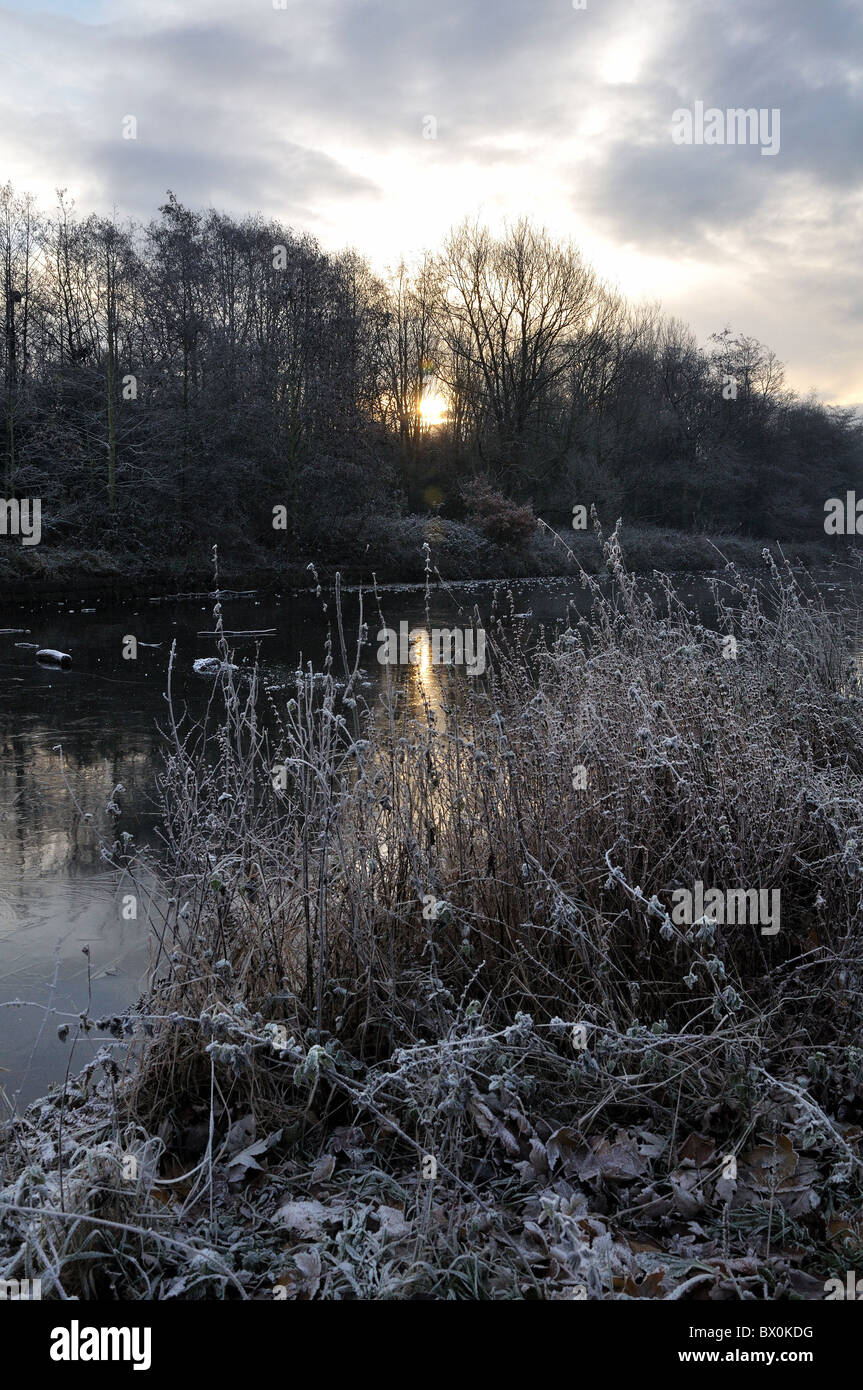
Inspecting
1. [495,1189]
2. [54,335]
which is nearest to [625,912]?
[495,1189]

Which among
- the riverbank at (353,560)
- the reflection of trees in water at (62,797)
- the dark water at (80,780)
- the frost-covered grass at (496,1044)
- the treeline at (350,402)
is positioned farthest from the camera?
the treeline at (350,402)

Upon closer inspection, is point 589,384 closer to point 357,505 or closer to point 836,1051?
point 357,505

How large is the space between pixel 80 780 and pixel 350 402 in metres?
29.1

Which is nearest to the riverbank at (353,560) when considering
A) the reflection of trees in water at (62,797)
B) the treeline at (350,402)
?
the treeline at (350,402)

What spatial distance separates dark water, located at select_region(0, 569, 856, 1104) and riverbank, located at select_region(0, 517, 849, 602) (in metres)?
1.98

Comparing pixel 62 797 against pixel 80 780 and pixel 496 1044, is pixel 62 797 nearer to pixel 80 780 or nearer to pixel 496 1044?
pixel 80 780

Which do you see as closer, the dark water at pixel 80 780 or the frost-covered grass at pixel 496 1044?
the frost-covered grass at pixel 496 1044

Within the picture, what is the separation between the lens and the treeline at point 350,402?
29188 mm

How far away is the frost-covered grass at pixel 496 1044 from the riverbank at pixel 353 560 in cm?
1452

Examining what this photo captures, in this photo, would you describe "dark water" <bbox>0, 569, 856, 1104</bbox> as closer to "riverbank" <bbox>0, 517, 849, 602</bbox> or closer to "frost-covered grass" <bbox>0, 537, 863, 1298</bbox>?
"frost-covered grass" <bbox>0, 537, 863, 1298</bbox>

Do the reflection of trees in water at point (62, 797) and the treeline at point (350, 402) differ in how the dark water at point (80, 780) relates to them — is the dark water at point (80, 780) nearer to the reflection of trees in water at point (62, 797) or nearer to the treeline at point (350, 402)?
the reflection of trees in water at point (62, 797)

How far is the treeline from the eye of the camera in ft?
95.8

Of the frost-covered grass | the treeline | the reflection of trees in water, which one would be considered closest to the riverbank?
the treeline
